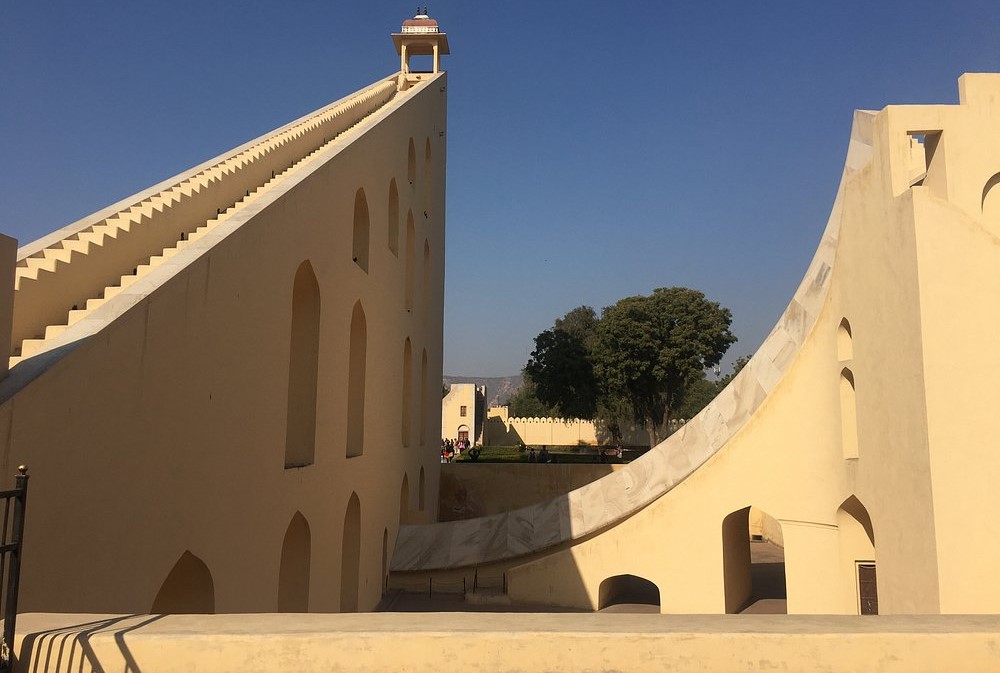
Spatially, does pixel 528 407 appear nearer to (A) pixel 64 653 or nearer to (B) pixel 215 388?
(B) pixel 215 388

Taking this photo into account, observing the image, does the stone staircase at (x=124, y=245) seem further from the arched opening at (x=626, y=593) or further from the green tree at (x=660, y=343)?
the green tree at (x=660, y=343)

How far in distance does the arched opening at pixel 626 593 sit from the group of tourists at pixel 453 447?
14.4m

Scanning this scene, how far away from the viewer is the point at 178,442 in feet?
14.9

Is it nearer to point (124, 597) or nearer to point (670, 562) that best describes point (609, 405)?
point (670, 562)

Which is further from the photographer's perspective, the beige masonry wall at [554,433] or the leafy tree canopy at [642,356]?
the beige masonry wall at [554,433]

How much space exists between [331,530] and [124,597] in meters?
4.40

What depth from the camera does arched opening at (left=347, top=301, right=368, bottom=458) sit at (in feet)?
32.4

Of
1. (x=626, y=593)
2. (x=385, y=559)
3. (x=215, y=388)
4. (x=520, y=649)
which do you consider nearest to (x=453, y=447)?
(x=385, y=559)

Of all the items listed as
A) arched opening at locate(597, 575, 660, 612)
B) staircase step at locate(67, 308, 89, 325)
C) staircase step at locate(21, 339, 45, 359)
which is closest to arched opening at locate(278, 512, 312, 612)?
staircase step at locate(67, 308, 89, 325)

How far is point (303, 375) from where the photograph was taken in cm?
771

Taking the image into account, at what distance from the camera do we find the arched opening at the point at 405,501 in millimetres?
13203

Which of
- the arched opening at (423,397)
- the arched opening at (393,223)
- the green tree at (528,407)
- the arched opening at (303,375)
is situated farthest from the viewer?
the green tree at (528,407)

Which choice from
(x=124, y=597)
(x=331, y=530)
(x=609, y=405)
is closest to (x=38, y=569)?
(x=124, y=597)

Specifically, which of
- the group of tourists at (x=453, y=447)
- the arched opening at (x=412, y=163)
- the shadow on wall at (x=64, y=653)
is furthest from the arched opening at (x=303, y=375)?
the group of tourists at (x=453, y=447)
